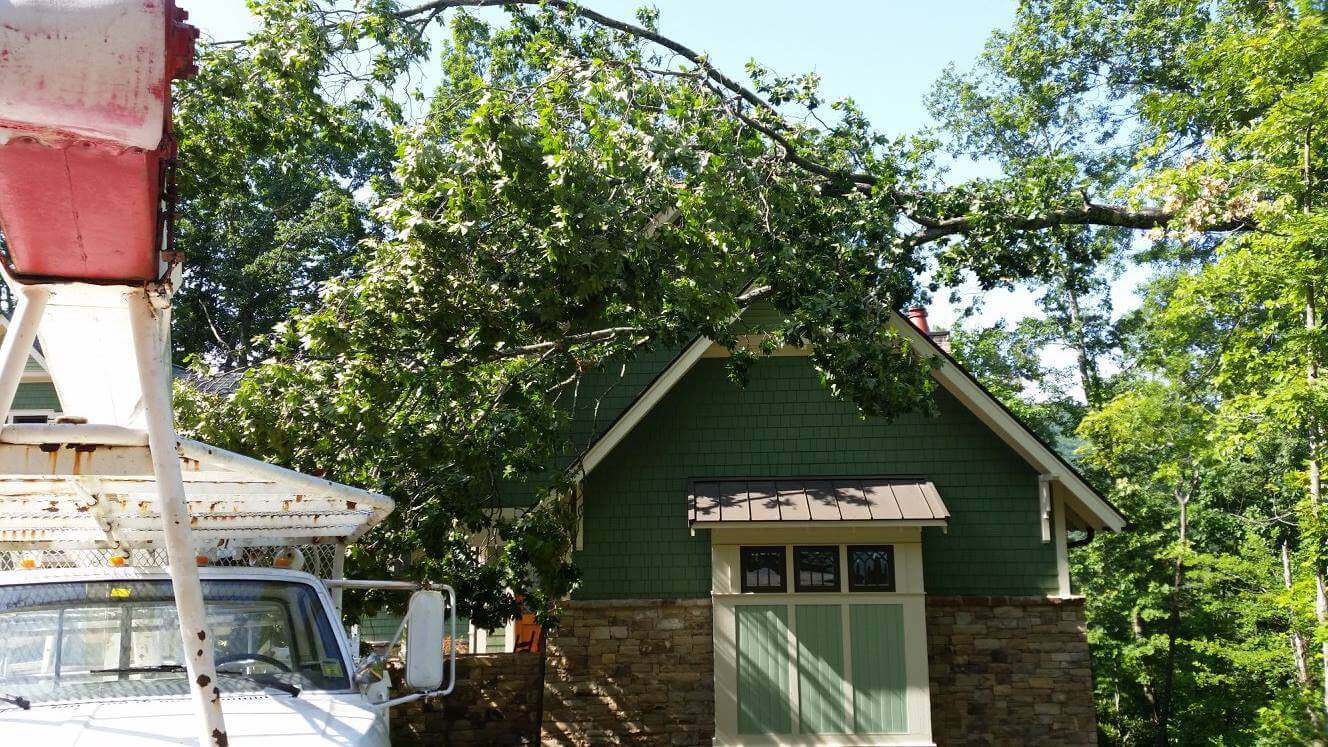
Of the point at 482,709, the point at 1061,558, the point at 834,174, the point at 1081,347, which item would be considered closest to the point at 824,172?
the point at 834,174

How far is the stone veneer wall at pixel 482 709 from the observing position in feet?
39.6

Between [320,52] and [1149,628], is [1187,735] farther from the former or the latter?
[320,52]

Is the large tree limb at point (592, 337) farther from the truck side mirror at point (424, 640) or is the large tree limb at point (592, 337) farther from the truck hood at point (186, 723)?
the truck hood at point (186, 723)

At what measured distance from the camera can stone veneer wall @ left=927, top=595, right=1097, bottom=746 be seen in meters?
11.9

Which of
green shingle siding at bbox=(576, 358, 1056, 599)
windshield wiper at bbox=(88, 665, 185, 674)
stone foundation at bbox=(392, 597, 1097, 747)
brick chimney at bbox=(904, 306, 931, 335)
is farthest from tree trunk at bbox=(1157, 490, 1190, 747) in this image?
windshield wiper at bbox=(88, 665, 185, 674)

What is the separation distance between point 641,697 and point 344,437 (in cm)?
452

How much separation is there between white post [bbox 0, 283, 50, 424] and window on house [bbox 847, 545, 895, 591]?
412 inches

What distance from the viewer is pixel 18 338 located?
2.39 metres

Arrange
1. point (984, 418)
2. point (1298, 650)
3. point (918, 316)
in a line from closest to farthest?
point (984, 418) → point (918, 316) → point (1298, 650)

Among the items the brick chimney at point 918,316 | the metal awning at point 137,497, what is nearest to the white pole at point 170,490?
the metal awning at point 137,497

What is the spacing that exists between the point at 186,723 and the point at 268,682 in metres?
0.60

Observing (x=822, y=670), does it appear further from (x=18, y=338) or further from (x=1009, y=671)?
(x=18, y=338)

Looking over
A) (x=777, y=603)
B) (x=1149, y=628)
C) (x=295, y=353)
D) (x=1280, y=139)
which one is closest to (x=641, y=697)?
(x=777, y=603)

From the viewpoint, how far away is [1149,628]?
23.1 metres
